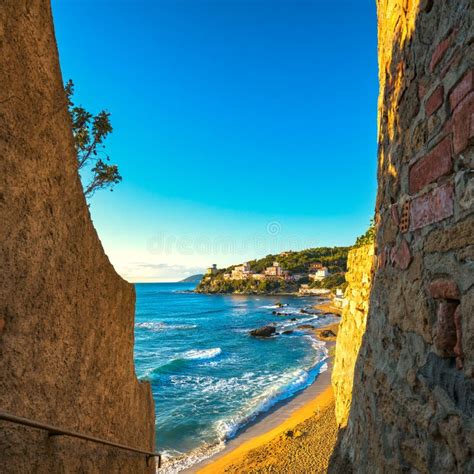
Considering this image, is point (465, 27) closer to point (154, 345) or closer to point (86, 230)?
point (86, 230)

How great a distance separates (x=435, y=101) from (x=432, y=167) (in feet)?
1.14

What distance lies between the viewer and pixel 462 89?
5.49 feet

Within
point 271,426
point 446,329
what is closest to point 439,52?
point 446,329

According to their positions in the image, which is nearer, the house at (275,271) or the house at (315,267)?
the house at (315,267)

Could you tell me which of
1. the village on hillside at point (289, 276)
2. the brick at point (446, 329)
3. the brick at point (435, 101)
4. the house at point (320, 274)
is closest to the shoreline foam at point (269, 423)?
the brick at point (446, 329)

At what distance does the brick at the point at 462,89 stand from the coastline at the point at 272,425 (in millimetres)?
11908

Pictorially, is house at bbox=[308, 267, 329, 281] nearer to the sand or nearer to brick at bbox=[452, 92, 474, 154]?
the sand

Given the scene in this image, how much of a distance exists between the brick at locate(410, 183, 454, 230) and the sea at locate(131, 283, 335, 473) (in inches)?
463

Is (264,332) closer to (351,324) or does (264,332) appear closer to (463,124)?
(351,324)

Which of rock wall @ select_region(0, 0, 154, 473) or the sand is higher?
rock wall @ select_region(0, 0, 154, 473)

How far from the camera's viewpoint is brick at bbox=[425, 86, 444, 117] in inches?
75.0

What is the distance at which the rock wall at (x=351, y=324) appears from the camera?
6.02 m

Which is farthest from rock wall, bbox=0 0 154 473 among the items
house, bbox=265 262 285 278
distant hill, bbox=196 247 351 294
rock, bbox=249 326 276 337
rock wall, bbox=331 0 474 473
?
house, bbox=265 262 285 278

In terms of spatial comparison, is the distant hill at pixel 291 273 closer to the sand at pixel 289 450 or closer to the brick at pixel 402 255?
the sand at pixel 289 450
